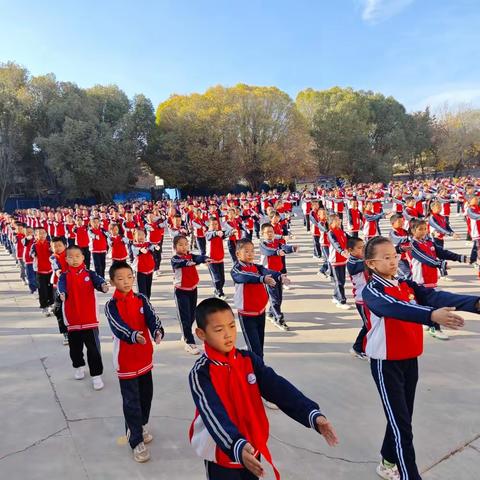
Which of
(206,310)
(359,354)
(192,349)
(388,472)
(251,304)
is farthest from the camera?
(192,349)

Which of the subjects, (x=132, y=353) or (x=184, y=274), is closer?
(x=132, y=353)

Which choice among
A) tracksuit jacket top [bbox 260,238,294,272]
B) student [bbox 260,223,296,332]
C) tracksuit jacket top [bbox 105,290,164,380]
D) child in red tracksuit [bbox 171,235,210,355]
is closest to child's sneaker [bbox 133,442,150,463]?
tracksuit jacket top [bbox 105,290,164,380]

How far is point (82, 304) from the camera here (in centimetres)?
446

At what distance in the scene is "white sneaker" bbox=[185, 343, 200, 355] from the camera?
5270 mm

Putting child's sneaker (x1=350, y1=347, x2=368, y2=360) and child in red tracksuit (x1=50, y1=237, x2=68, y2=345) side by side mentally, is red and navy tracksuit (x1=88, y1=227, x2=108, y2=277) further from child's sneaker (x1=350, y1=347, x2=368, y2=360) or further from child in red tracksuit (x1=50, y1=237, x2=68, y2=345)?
child's sneaker (x1=350, y1=347, x2=368, y2=360)

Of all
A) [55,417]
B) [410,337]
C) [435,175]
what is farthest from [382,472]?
[435,175]

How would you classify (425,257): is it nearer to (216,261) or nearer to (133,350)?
(133,350)

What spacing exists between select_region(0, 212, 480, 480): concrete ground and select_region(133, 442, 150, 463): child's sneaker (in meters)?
0.07

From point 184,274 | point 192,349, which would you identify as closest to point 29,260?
point 184,274

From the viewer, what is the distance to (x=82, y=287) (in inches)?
177

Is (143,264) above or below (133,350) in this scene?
above

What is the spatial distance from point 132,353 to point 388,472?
2.04m

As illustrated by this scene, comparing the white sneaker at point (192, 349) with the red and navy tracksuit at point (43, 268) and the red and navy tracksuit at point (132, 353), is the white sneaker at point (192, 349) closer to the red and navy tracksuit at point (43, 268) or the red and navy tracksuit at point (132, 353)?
the red and navy tracksuit at point (132, 353)

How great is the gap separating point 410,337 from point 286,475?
1333 millimetres
